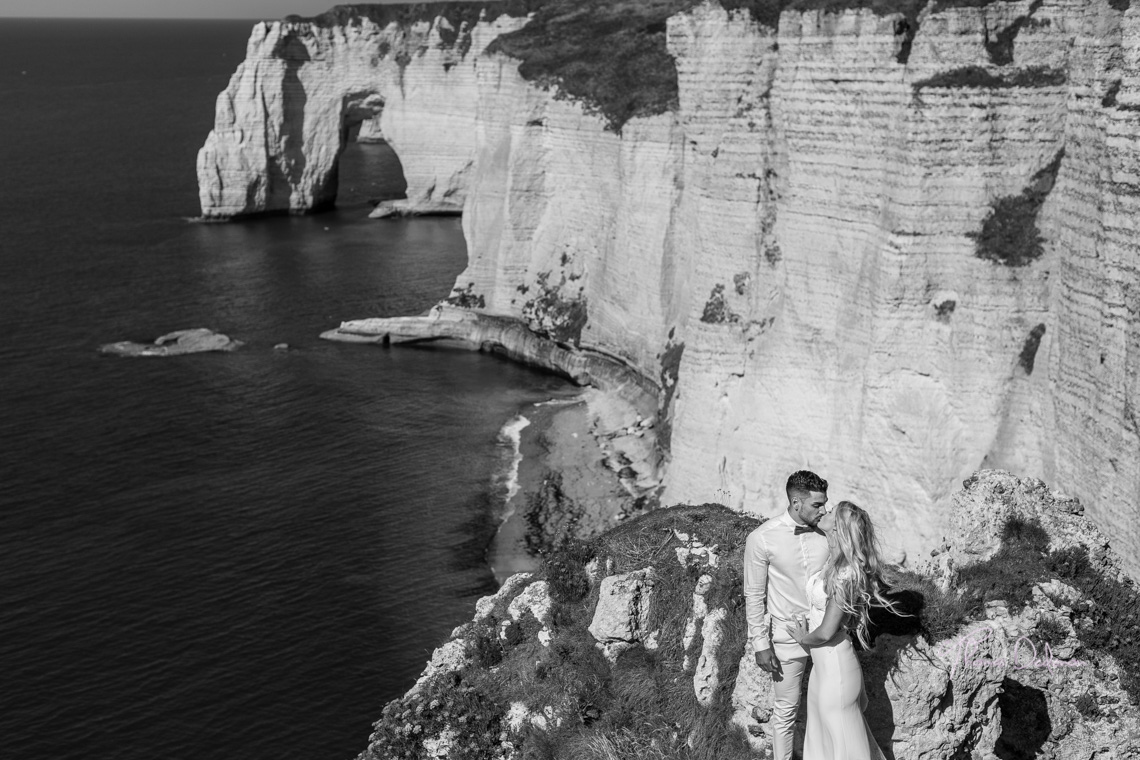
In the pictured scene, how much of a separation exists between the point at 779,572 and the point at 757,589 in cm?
30

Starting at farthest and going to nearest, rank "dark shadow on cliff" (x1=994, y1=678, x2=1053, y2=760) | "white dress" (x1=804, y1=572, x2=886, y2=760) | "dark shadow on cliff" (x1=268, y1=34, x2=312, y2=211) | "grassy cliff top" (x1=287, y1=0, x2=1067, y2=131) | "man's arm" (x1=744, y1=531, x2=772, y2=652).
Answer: "dark shadow on cliff" (x1=268, y1=34, x2=312, y2=211)
"grassy cliff top" (x1=287, y1=0, x2=1067, y2=131)
"dark shadow on cliff" (x1=994, y1=678, x2=1053, y2=760)
"man's arm" (x1=744, y1=531, x2=772, y2=652)
"white dress" (x1=804, y1=572, x2=886, y2=760)

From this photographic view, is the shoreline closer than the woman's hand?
No

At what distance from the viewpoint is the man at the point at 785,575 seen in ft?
39.5

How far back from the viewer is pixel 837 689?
462 inches

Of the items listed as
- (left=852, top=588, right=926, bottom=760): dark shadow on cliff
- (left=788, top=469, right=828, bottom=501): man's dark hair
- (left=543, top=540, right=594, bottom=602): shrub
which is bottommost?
(left=543, top=540, right=594, bottom=602): shrub

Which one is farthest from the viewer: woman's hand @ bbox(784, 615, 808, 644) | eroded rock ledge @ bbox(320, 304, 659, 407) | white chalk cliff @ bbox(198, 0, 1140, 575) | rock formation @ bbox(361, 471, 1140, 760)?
eroded rock ledge @ bbox(320, 304, 659, 407)

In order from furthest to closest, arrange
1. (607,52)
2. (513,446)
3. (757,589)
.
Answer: (607,52), (513,446), (757,589)

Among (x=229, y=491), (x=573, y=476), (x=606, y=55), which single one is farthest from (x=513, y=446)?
(x=606, y=55)

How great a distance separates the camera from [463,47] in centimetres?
9319

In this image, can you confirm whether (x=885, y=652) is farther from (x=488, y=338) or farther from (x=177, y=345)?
(x=177, y=345)

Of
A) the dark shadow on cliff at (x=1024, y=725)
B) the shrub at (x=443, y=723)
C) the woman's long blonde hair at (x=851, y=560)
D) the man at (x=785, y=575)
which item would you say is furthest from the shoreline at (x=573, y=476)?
the woman's long blonde hair at (x=851, y=560)

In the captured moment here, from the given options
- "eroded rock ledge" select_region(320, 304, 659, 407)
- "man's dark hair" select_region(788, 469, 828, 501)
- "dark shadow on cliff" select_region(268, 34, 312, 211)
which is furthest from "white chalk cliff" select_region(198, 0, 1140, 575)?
"dark shadow on cliff" select_region(268, 34, 312, 211)

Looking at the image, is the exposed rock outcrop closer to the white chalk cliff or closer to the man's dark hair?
the white chalk cliff

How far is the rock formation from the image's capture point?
14031mm
